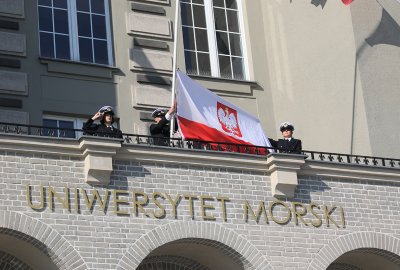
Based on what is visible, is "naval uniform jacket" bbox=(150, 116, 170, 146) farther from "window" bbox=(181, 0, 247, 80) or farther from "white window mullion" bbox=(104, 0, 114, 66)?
"window" bbox=(181, 0, 247, 80)

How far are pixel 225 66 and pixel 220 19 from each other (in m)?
1.38

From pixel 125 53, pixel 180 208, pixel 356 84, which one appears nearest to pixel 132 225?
pixel 180 208

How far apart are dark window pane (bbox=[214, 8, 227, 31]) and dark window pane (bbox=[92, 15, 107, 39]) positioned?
3255 mm

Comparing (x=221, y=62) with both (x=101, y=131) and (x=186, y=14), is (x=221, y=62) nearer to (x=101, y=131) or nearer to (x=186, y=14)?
(x=186, y=14)

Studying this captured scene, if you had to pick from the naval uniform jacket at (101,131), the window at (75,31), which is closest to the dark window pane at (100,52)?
the window at (75,31)

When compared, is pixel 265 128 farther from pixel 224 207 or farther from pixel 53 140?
pixel 53 140

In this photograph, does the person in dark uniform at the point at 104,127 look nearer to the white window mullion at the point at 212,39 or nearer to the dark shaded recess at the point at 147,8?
the dark shaded recess at the point at 147,8

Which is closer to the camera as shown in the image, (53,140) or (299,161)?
(53,140)

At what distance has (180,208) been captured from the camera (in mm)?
25141

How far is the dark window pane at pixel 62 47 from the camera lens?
2962 centimetres

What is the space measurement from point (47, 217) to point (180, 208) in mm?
2997

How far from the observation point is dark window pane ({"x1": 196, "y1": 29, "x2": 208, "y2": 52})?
31.5 meters

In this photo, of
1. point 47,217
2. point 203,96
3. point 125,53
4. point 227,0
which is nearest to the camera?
point 47,217

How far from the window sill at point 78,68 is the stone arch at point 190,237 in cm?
611
